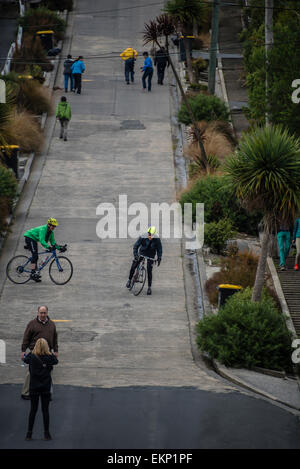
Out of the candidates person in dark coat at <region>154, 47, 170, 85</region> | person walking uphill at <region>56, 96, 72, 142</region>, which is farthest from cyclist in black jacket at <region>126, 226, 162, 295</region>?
person in dark coat at <region>154, 47, 170, 85</region>

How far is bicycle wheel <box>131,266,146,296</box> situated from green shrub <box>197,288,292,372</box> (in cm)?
298

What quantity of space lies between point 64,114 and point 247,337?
14154 millimetres

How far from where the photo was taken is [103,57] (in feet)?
125

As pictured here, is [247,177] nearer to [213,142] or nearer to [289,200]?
[289,200]

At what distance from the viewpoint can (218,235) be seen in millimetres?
21484

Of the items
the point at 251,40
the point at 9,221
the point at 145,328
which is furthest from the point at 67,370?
the point at 251,40

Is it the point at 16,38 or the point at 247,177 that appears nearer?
the point at 247,177

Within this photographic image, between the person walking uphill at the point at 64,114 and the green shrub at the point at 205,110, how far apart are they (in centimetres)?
379

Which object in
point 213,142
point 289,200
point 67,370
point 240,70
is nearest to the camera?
point 67,370

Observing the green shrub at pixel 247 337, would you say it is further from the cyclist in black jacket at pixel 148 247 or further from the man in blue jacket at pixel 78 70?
the man in blue jacket at pixel 78 70

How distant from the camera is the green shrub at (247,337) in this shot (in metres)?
15.8

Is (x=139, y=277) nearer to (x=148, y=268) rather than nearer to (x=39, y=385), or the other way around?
(x=148, y=268)

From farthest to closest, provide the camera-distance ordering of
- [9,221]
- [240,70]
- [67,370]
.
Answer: [240,70] → [9,221] → [67,370]

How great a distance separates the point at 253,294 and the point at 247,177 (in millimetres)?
2237
